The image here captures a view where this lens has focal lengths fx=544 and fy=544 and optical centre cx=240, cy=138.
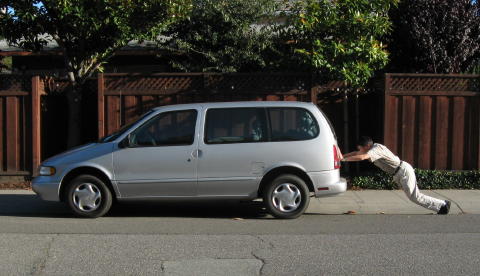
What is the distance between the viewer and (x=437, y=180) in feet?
36.4

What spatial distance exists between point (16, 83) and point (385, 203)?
25.8ft

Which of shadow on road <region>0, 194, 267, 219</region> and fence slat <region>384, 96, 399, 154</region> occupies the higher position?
fence slat <region>384, 96, 399, 154</region>

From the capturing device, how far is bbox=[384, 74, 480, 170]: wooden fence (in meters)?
11.2

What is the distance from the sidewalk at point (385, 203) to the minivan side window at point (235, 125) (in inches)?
72.0

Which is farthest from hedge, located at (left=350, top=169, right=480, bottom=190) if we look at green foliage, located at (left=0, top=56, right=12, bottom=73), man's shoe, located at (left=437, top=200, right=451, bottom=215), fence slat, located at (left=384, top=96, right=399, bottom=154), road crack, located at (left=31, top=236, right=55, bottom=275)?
green foliage, located at (left=0, top=56, right=12, bottom=73)

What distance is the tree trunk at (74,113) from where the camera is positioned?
38.6 ft

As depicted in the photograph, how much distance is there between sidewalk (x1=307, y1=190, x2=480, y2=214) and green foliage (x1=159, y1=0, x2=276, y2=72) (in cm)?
382

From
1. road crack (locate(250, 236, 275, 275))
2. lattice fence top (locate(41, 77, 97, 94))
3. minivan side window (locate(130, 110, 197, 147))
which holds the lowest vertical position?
road crack (locate(250, 236, 275, 275))

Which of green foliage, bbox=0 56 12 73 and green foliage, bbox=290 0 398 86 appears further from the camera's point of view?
green foliage, bbox=0 56 12 73

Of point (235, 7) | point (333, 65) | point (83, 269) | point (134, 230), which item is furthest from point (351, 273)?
point (235, 7)

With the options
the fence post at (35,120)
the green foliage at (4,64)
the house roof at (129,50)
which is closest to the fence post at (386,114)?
the house roof at (129,50)

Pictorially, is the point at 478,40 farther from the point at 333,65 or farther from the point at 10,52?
the point at 10,52

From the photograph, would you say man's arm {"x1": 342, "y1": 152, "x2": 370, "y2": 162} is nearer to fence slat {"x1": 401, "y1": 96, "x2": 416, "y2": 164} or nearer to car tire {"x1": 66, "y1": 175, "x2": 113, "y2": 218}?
fence slat {"x1": 401, "y1": 96, "x2": 416, "y2": 164}

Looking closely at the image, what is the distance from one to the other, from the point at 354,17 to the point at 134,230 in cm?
606
